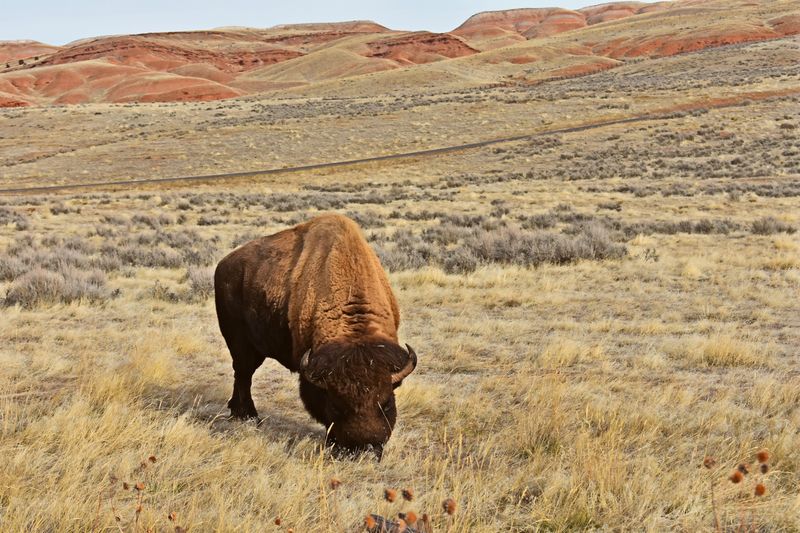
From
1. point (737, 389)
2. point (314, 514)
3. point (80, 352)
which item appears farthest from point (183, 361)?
point (737, 389)

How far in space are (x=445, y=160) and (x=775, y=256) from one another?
32702 mm

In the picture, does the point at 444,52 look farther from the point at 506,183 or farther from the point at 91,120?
the point at 506,183

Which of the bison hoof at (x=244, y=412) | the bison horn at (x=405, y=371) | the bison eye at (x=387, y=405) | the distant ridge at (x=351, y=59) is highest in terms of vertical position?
the distant ridge at (x=351, y=59)

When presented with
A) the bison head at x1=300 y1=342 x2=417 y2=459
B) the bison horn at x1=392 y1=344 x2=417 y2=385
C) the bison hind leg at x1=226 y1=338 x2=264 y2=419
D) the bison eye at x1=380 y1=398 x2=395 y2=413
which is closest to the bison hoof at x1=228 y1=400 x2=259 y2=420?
the bison hind leg at x1=226 y1=338 x2=264 y2=419

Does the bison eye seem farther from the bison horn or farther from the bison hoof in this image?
the bison hoof

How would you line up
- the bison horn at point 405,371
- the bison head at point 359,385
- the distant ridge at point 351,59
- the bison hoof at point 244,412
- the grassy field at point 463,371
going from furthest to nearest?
the distant ridge at point 351,59 → the bison hoof at point 244,412 → the bison horn at point 405,371 → the bison head at point 359,385 → the grassy field at point 463,371

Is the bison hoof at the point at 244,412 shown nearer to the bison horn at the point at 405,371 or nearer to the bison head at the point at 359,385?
the bison head at the point at 359,385

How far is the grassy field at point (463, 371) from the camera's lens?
11.7 ft

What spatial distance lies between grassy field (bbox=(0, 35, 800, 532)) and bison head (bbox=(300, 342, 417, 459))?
298mm

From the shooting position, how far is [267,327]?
17.3 feet

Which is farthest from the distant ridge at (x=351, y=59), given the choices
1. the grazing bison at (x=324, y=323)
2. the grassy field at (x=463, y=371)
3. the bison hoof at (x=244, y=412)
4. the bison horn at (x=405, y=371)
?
the bison horn at (x=405, y=371)

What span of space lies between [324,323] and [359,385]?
0.76 meters

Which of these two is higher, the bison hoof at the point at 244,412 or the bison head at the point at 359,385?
the bison head at the point at 359,385

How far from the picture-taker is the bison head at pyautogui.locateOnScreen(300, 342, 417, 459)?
396 centimetres
